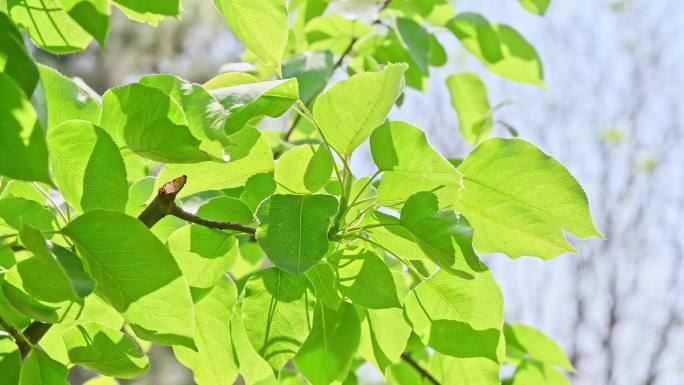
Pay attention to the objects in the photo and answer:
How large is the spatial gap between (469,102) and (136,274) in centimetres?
66

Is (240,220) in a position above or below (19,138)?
below

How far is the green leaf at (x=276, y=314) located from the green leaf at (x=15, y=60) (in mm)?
196

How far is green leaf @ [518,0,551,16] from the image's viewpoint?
830 millimetres

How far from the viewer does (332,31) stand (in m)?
0.84

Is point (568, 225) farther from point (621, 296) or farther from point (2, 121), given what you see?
point (621, 296)

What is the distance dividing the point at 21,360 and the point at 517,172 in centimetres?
28

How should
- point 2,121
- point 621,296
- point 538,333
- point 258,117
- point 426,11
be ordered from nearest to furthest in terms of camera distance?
point 2,121 → point 258,117 → point 538,333 → point 426,11 → point 621,296

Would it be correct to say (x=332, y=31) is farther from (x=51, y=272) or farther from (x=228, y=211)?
(x=51, y=272)

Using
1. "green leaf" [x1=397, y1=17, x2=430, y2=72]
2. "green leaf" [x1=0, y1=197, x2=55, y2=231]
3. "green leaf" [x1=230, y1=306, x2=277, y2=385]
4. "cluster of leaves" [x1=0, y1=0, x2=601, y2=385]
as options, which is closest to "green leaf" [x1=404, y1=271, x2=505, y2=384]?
"cluster of leaves" [x1=0, y1=0, x2=601, y2=385]

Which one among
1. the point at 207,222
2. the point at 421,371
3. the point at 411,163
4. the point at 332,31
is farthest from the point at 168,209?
the point at 332,31

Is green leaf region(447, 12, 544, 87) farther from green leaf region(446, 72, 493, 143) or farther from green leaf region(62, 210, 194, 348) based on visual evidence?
green leaf region(62, 210, 194, 348)

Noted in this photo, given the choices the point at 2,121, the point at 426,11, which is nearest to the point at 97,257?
the point at 2,121

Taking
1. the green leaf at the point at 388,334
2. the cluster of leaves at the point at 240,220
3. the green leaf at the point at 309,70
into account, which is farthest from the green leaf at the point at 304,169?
the green leaf at the point at 309,70

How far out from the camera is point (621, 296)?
5996mm
